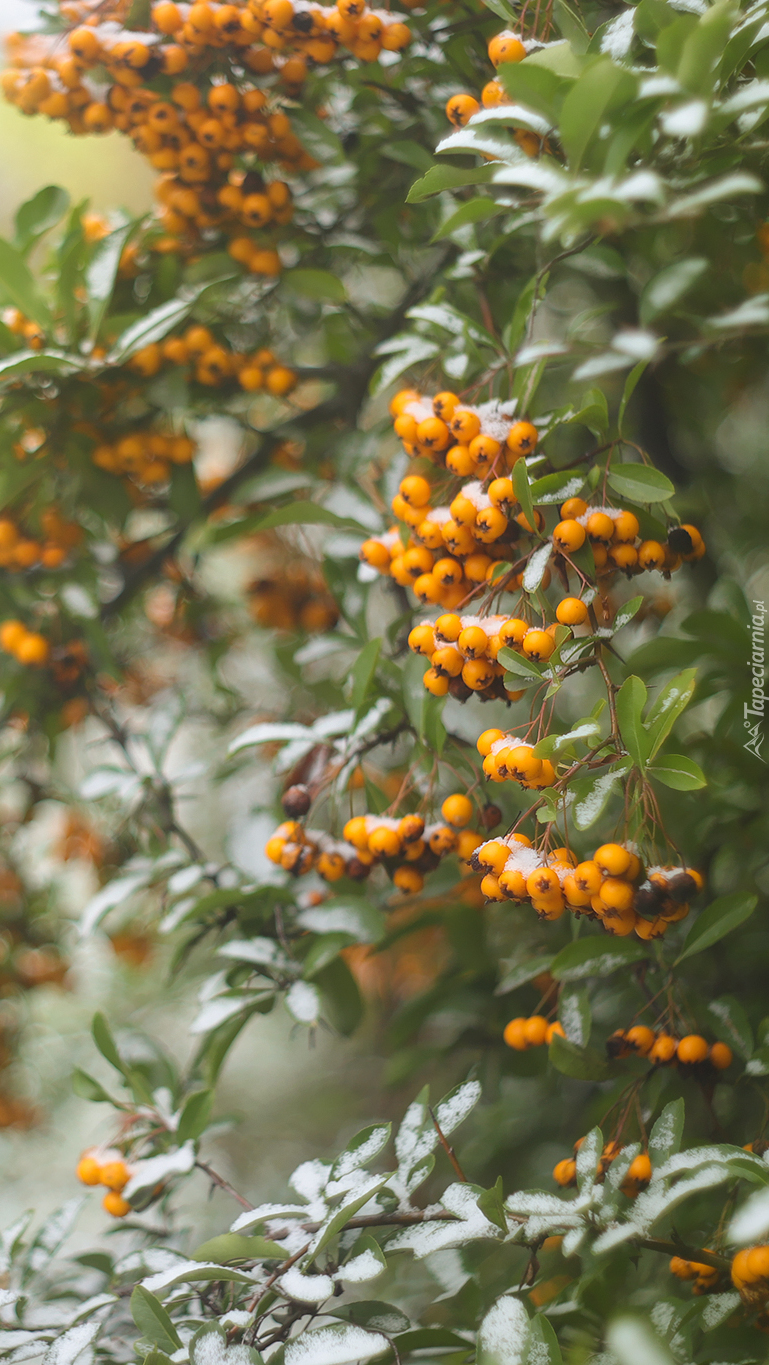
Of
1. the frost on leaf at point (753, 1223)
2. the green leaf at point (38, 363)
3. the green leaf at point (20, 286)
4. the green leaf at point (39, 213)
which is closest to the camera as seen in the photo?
the frost on leaf at point (753, 1223)

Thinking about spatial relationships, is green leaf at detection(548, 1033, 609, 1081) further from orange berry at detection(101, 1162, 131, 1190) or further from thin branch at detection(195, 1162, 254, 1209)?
orange berry at detection(101, 1162, 131, 1190)

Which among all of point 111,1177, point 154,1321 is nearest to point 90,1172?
point 111,1177

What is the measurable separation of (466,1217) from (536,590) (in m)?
0.60

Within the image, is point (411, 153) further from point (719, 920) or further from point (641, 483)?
point (719, 920)

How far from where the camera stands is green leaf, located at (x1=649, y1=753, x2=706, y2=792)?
0.72 meters

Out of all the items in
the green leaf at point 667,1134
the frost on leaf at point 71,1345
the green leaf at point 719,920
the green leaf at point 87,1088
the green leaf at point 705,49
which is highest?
the green leaf at point 705,49

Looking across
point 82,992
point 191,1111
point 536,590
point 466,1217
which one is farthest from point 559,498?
point 82,992

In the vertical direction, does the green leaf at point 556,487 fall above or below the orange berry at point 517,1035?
above

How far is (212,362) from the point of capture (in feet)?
4.45

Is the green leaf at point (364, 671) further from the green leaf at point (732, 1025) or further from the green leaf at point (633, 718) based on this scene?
the green leaf at point (732, 1025)

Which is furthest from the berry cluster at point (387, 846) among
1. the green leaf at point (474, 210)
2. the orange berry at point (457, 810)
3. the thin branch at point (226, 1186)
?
the green leaf at point (474, 210)

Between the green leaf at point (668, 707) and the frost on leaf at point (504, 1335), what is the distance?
51 cm

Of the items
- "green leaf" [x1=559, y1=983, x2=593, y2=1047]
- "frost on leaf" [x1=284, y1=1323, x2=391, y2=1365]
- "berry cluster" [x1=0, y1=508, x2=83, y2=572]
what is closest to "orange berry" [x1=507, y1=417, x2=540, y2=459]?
"green leaf" [x1=559, y1=983, x2=593, y2=1047]

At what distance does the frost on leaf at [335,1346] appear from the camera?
69cm
